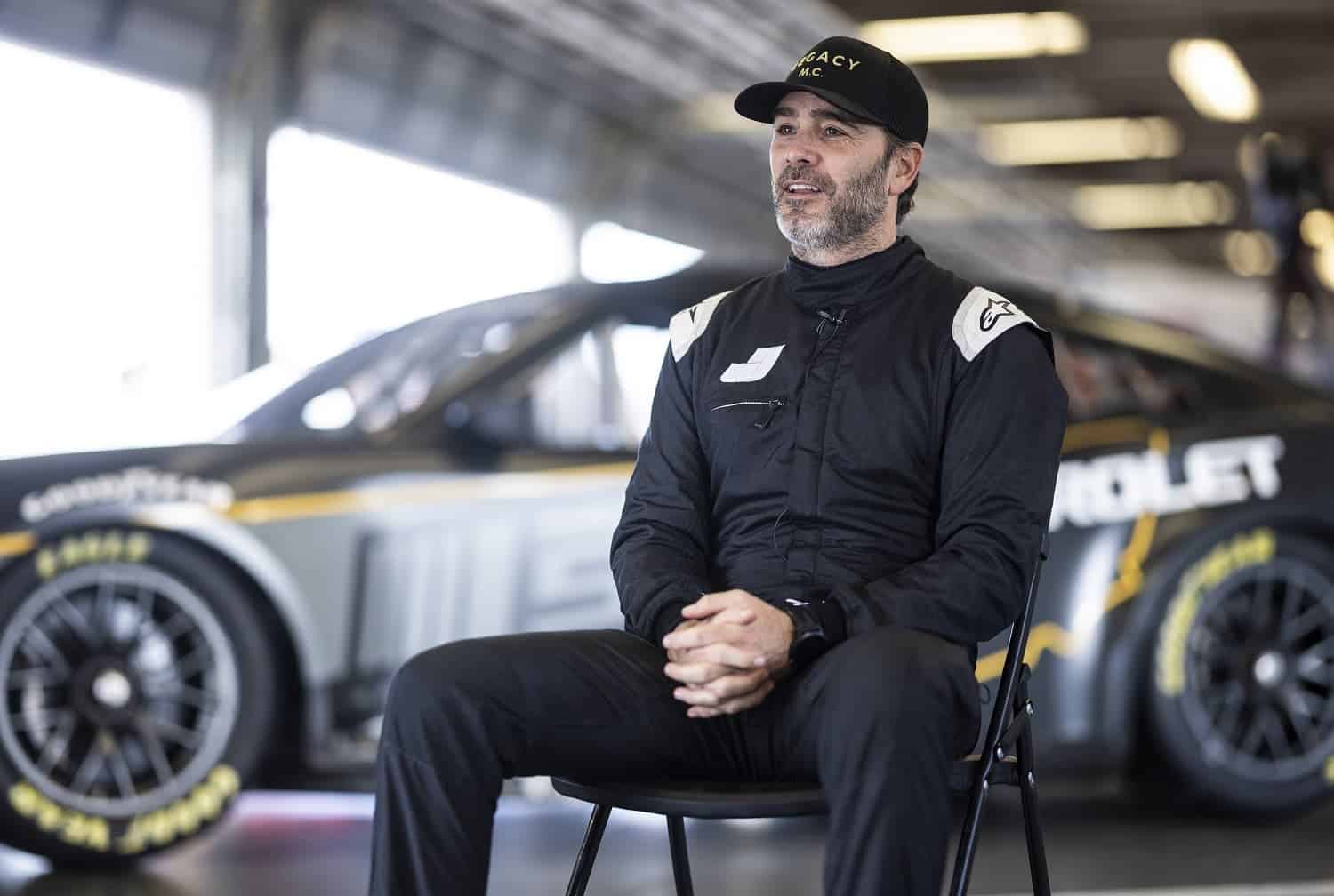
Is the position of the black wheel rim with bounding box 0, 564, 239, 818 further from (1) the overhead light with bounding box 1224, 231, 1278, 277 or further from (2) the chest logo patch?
(1) the overhead light with bounding box 1224, 231, 1278, 277

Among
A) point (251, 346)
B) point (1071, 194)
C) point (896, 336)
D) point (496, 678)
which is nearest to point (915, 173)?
point (896, 336)

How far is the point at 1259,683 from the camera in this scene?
351 centimetres

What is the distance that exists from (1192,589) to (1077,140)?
17779 mm

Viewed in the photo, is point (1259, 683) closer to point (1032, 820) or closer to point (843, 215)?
point (1032, 820)

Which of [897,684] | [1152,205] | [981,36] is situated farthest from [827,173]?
[1152,205]

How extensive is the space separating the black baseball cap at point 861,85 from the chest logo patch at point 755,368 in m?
0.31

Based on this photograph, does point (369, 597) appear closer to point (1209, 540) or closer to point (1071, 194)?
point (1209, 540)

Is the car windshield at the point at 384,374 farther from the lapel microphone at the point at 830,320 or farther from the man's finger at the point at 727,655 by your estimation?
the man's finger at the point at 727,655

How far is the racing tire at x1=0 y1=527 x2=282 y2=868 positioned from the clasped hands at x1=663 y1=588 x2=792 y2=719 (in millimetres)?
1598

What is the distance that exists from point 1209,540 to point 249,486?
192 centimetres

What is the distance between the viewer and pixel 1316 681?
11.6ft

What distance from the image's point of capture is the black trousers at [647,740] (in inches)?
65.1

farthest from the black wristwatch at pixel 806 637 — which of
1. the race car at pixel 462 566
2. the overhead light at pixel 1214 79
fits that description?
the overhead light at pixel 1214 79

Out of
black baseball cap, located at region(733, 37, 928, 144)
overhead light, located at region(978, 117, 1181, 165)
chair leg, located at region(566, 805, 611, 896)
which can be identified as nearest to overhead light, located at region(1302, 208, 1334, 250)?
black baseball cap, located at region(733, 37, 928, 144)
